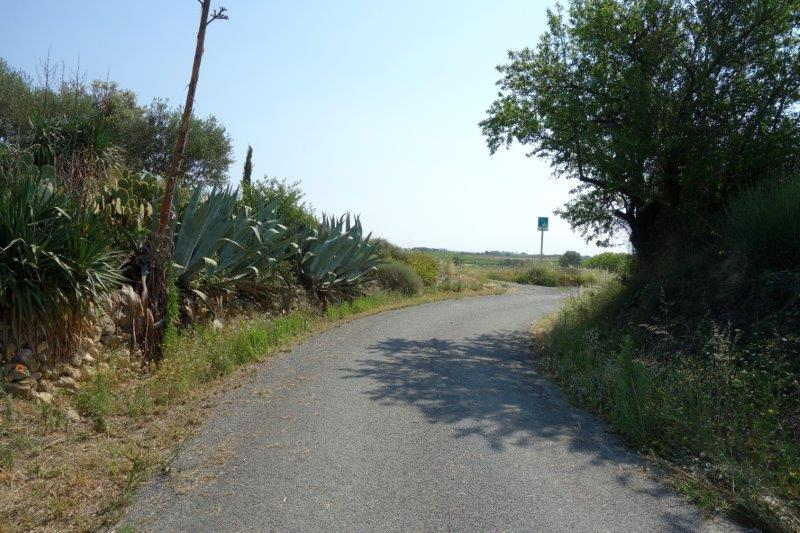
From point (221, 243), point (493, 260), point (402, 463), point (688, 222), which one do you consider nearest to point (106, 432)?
point (402, 463)

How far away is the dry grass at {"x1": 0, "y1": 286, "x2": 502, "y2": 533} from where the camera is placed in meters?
4.34

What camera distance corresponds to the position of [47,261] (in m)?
6.94

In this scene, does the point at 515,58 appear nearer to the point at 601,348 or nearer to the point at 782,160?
the point at 782,160

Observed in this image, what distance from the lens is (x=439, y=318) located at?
1566 centimetres

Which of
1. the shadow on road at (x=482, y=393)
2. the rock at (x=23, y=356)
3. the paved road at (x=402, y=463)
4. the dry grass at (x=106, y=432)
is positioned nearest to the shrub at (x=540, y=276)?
the shadow on road at (x=482, y=393)

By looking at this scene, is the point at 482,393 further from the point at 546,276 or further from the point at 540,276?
the point at 540,276

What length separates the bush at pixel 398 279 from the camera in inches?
837

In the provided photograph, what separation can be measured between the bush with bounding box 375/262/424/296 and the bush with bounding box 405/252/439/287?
8.62 feet

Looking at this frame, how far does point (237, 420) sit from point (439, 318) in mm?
9674

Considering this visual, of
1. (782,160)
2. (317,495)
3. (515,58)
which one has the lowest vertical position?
(317,495)

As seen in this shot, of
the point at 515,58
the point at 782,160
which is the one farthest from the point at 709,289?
the point at 515,58

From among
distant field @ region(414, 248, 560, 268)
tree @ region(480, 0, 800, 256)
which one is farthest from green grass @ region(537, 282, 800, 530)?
distant field @ region(414, 248, 560, 268)

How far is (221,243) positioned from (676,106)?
30.1 ft

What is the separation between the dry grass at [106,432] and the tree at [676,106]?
825 cm
